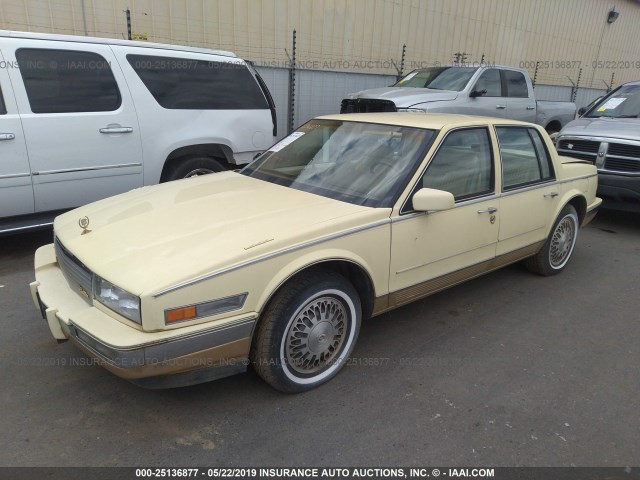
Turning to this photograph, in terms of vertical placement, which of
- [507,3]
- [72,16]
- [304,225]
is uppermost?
[507,3]

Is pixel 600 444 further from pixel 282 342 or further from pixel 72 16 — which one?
pixel 72 16

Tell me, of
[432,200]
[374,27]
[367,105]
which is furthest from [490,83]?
[432,200]

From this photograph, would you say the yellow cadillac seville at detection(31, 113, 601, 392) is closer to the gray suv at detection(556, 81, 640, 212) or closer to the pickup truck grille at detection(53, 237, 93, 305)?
the pickup truck grille at detection(53, 237, 93, 305)

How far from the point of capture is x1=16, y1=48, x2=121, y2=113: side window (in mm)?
4559

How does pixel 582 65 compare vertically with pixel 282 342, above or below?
above

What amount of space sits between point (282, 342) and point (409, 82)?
775 centimetres

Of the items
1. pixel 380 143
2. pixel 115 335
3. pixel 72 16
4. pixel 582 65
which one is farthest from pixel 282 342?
pixel 582 65

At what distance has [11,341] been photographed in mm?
3395

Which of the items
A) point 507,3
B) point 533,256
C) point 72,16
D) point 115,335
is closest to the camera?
point 115,335

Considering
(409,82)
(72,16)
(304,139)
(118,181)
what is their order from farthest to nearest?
(409,82) → (72,16) → (118,181) → (304,139)

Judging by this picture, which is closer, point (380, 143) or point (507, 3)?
point (380, 143)

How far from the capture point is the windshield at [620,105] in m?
7.45

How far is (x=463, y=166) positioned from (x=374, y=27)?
8978 millimetres

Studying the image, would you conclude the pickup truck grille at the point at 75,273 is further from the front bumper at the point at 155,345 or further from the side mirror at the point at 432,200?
the side mirror at the point at 432,200
